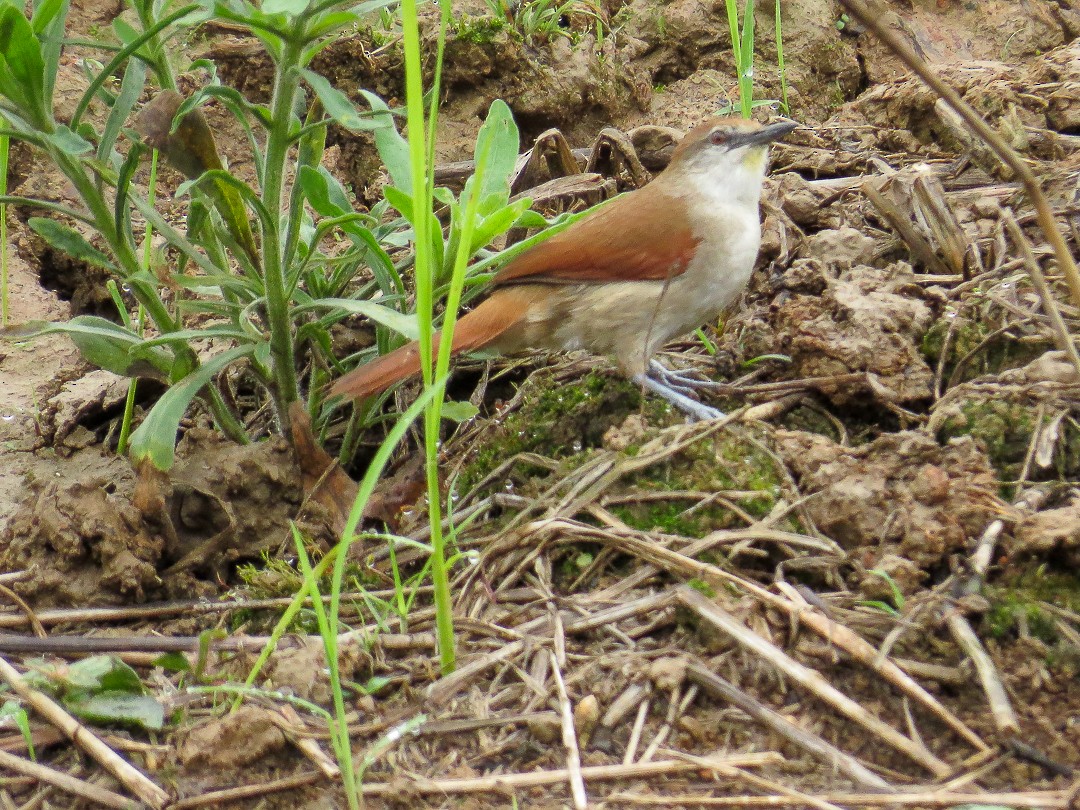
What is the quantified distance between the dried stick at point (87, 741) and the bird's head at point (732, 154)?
278 centimetres

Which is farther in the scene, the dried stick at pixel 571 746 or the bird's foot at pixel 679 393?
the bird's foot at pixel 679 393

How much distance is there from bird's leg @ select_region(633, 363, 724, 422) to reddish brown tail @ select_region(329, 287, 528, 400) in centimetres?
48

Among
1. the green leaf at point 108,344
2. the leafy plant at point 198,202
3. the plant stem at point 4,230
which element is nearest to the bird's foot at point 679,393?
the leafy plant at point 198,202

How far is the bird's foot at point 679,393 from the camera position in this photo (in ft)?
10.9

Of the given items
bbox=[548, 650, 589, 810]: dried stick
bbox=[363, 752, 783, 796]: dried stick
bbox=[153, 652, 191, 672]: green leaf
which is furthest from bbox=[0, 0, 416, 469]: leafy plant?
bbox=[363, 752, 783, 796]: dried stick

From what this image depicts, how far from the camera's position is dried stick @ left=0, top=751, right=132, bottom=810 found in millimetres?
2117

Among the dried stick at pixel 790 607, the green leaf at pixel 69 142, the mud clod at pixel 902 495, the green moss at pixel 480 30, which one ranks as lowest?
the dried stick at pixel 790 607

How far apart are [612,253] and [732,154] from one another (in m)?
0.71

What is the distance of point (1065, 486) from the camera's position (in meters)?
2.47

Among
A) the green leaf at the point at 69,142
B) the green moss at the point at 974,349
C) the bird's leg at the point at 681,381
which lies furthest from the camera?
the bird's leg at the point at 681,381

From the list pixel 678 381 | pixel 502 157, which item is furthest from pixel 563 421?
pixel 502 157

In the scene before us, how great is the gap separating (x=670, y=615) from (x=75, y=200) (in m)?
3.56

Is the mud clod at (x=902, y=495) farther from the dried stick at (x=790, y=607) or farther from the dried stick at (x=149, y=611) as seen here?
the dried stick at (x=149, y=611)

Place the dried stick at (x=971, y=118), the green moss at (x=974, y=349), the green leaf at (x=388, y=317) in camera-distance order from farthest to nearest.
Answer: the green moss at (x=974, y=349)
the green leaf at (x=388, y=317)
the dried stick at (x=971, y=118)
